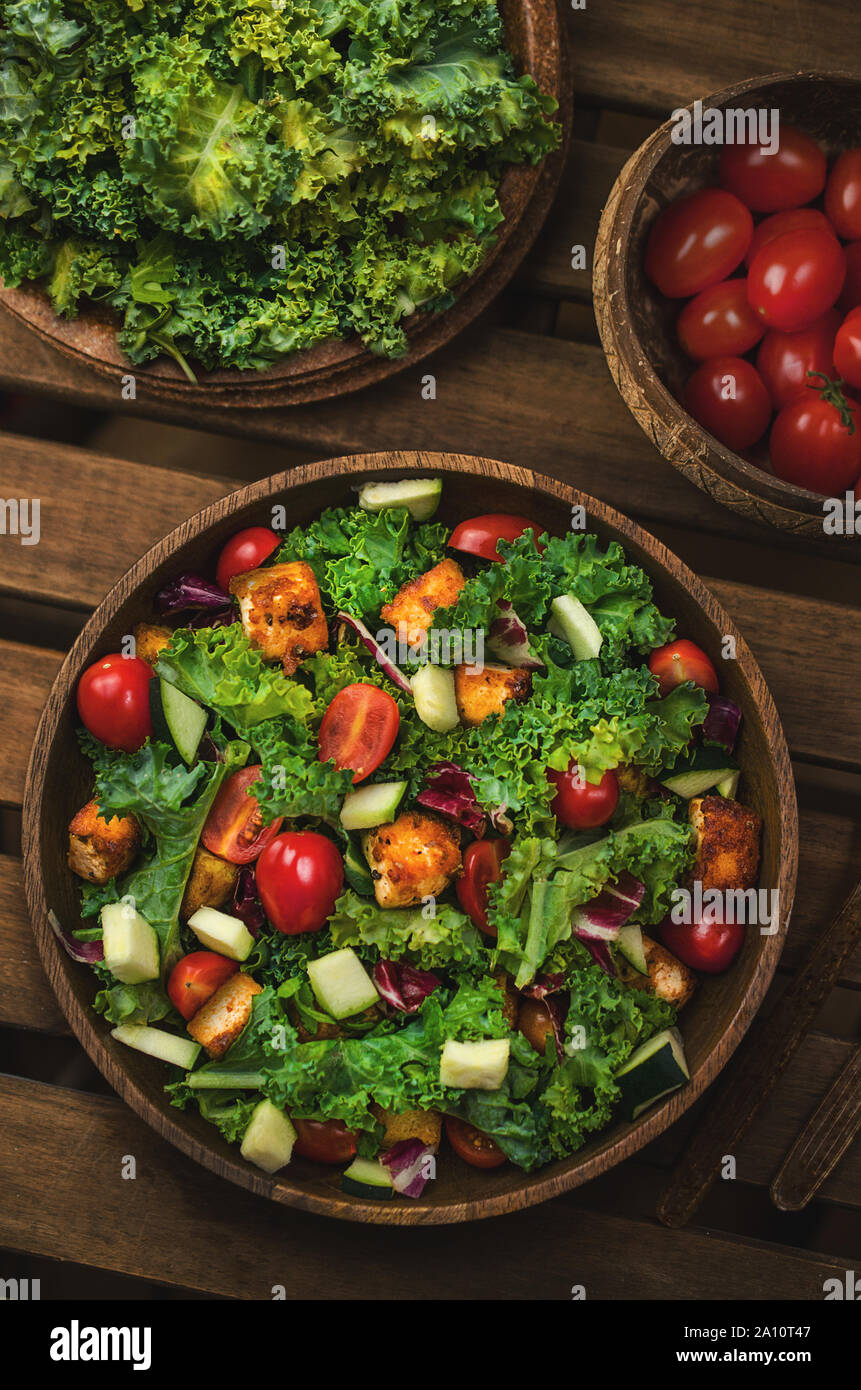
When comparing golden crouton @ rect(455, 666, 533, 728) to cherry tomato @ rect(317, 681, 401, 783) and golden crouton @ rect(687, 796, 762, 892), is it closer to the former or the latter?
cherry tomato @ rect(317, 681, 401, 783)

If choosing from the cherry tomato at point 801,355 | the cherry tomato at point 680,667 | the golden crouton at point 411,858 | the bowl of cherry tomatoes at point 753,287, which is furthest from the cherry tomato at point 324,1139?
the cherry tomato at point 801,355

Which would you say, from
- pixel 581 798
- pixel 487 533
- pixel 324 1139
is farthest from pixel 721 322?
pixel 324 1139

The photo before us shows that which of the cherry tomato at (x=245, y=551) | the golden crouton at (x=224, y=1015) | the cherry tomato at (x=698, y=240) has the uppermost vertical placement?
the cherry tomato at (x=698, y=240)

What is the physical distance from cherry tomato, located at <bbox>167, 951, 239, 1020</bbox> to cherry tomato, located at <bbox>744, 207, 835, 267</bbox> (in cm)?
148

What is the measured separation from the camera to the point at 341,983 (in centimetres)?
166

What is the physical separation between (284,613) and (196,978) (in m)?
0.59

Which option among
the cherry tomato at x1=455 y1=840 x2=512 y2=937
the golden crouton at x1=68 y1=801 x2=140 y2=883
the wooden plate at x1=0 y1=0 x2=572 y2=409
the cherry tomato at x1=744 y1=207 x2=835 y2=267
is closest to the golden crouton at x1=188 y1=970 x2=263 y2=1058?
the golden crouton at x1=68 y1=801 x2=140 y2=883

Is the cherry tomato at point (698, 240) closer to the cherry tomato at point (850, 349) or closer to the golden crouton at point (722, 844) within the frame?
the cherry tomato at point (850, 349)

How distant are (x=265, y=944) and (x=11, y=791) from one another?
0.59 metres

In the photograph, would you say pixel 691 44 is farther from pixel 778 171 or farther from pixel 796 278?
pixel 796 278

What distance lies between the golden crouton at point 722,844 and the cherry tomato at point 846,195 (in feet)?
3.25

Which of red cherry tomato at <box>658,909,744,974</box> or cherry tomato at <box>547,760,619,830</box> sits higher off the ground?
cherry tomato at <box>547,760,619,830</box>

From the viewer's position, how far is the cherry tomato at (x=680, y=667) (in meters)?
1.76

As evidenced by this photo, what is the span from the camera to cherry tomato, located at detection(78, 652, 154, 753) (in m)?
1.71
